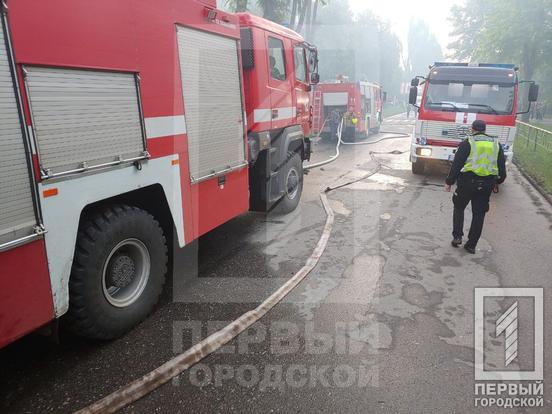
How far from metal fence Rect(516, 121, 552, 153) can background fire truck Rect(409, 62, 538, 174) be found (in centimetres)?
479

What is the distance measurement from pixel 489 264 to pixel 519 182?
249 inches

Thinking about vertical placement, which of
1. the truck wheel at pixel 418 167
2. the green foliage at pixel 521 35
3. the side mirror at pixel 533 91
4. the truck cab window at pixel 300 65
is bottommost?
the truck wheel at pixel 418 167

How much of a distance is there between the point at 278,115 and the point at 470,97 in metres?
5.43

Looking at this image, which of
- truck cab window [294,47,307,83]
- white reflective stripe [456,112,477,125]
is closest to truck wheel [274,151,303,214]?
truck cab window [294,47,307,83]

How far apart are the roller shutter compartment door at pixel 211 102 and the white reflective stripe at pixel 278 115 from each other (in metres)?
0.63

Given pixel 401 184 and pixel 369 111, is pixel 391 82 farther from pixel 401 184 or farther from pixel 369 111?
pixel 401 184

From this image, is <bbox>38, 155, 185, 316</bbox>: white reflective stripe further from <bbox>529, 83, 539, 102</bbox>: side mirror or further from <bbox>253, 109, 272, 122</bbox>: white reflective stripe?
<bbox>529, 83, 539, 102</bbox>: side mirror

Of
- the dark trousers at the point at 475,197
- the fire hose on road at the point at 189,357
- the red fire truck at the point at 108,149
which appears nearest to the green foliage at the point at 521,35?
the dark trousers at the point at 475,197

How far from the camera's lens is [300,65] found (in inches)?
285

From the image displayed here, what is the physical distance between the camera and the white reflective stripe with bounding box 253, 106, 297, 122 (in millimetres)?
5730

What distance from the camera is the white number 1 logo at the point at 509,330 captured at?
3.35 m

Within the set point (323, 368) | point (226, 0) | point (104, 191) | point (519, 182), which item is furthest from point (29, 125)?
point (226, 0)

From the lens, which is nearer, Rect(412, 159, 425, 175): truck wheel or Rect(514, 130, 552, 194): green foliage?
Rect(514, 130, 552, 194): green foliage

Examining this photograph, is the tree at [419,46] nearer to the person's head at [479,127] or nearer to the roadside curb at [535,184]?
the roadside curb at [535,184]
